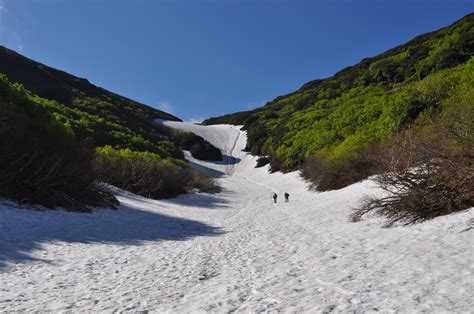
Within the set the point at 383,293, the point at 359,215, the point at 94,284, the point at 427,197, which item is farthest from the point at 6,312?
the point at 359,215

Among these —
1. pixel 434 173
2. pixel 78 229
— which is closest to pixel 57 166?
pixel 78 229

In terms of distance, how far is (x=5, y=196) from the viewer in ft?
39.1

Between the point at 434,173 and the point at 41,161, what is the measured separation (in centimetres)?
1304

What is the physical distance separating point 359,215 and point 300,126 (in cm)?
4597

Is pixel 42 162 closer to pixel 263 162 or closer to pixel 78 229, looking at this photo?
pixel 78 229

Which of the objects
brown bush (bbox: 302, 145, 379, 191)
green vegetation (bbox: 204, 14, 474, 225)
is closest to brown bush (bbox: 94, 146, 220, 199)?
brown bush (bbox: 302, 145, 379, 191)

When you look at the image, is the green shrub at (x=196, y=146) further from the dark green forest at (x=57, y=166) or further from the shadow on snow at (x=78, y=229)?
the shadow on snow at (x=78, y=229)

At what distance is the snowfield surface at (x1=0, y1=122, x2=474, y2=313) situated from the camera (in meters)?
4.41

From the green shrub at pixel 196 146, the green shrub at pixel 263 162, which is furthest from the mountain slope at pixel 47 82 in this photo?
the green shrub at pixel 263 162

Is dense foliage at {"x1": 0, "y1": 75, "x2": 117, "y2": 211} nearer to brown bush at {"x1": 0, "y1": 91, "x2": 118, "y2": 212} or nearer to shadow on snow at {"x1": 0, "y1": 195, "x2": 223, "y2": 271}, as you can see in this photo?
brown bush at {"x1": 0, "y1": 91, "x2": 118, "y2": 212}

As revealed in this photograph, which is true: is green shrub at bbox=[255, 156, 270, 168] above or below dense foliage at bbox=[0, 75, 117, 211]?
above

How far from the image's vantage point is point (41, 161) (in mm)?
13594

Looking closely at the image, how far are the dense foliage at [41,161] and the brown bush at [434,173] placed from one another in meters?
11.3

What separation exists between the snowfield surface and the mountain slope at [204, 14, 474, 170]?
35.4 feet
